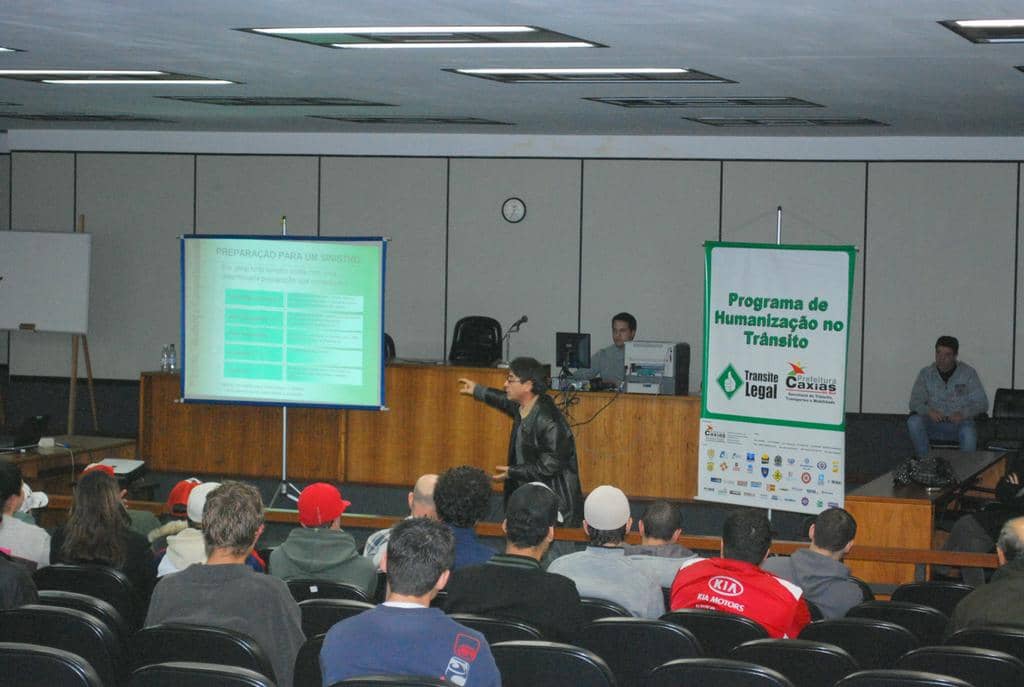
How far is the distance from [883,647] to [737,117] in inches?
282

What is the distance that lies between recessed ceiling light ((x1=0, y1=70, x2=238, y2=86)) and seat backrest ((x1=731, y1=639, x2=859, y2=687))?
6099 mm

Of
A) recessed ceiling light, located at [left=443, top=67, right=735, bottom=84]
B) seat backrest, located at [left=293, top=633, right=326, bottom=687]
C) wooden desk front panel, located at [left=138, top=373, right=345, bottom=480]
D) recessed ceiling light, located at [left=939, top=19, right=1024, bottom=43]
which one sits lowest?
wooden desk front panel, located at [left=138, top=373, right=345, bottom=480]

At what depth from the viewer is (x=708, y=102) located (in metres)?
9.28

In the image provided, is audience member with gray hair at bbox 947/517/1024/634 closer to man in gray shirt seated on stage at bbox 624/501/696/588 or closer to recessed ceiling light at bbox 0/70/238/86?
man in gray shirt seated on stage at bbox 624/501/696/588

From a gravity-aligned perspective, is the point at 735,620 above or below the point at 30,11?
below

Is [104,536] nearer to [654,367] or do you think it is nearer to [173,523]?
[173,523]

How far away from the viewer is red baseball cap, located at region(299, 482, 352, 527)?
16.1 ft

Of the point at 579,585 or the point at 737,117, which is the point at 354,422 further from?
the point at 579,585

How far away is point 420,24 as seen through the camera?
5.98m

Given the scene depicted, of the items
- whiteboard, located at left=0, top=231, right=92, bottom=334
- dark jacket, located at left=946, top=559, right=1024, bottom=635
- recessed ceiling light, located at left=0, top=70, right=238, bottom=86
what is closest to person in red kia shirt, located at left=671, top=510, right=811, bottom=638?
dark jacket, located at left=946, top=559, right=1024, bottom=635

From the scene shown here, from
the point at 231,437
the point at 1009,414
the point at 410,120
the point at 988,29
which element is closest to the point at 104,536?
the point at 988,29

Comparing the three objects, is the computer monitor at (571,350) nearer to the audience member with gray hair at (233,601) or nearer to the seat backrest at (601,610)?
the seat backrest at (601,610)

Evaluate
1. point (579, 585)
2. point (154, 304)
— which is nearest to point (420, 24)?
point (579, 585)

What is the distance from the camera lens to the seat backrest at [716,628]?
12.6 ft
